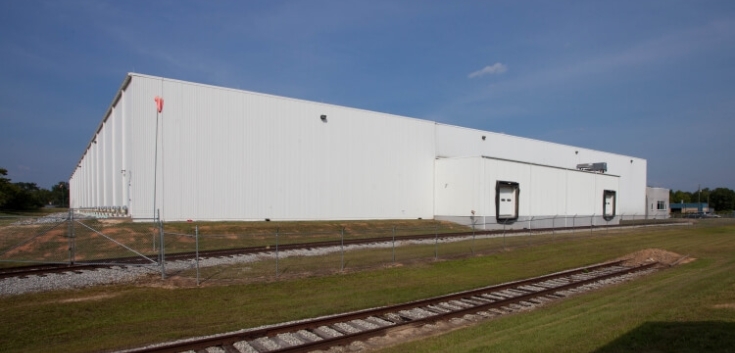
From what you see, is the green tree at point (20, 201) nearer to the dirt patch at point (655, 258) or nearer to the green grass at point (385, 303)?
the green grass at point (385, 303)

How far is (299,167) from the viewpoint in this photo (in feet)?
136

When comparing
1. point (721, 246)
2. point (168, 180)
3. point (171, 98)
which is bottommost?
point (721, 246)

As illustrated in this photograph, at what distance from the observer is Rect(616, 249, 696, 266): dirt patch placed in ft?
72.3

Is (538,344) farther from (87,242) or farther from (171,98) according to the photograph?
(171,98)

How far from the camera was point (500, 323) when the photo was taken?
34.7 feet

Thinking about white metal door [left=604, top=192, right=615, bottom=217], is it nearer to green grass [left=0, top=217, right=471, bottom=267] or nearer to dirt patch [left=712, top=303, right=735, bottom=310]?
green grass [left=0, top=217, right=471, bottom=267]

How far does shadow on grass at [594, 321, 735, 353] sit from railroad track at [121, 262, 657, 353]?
13.7ft

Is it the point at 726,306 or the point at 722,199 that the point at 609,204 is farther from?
the point at 722,199

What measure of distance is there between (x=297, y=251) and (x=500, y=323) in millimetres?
14037

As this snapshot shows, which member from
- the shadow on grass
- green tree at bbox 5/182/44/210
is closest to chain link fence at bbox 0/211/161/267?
the shadow on grass

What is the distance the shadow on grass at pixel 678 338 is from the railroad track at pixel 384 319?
13.7 ft

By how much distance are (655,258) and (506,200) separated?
2580cm

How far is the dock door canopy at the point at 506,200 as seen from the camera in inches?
1869

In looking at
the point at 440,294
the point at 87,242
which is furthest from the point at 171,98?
the point at 440,294
